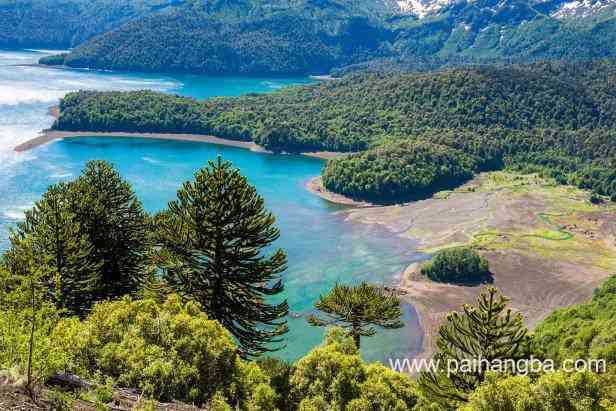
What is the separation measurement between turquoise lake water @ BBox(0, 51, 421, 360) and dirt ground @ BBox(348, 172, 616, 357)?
375cm

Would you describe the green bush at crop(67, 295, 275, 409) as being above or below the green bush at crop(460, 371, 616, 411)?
below

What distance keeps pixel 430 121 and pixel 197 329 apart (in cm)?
13923

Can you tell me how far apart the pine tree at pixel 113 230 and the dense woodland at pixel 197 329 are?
9cm

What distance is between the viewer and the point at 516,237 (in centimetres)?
9019

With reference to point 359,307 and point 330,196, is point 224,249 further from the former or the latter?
point 330,196

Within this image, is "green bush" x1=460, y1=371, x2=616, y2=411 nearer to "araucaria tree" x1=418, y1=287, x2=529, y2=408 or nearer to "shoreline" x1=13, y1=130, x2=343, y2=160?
"araucaria tree" x1=418, y1=287, x2=529, y2=408

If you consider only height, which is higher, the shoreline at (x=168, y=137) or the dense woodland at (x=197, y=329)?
the dense woodland at (x=197, y=329)

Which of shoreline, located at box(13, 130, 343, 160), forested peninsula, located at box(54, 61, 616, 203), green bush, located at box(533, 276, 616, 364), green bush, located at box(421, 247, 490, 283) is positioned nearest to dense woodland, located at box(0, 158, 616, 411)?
green bush, located at box(533, 276, 616, 364)

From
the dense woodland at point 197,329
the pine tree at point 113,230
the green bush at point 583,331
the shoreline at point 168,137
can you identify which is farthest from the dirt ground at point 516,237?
the shoreline at point 168,137

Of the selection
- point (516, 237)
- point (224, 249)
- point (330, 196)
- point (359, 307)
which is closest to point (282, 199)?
point (330, 196)

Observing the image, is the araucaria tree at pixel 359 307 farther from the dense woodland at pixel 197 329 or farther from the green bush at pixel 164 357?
the green bush at pixel 164 357

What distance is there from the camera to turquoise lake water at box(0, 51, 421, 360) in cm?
6750

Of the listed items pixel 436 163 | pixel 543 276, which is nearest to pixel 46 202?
pixel 543 276

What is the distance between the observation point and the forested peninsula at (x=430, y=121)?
129m
